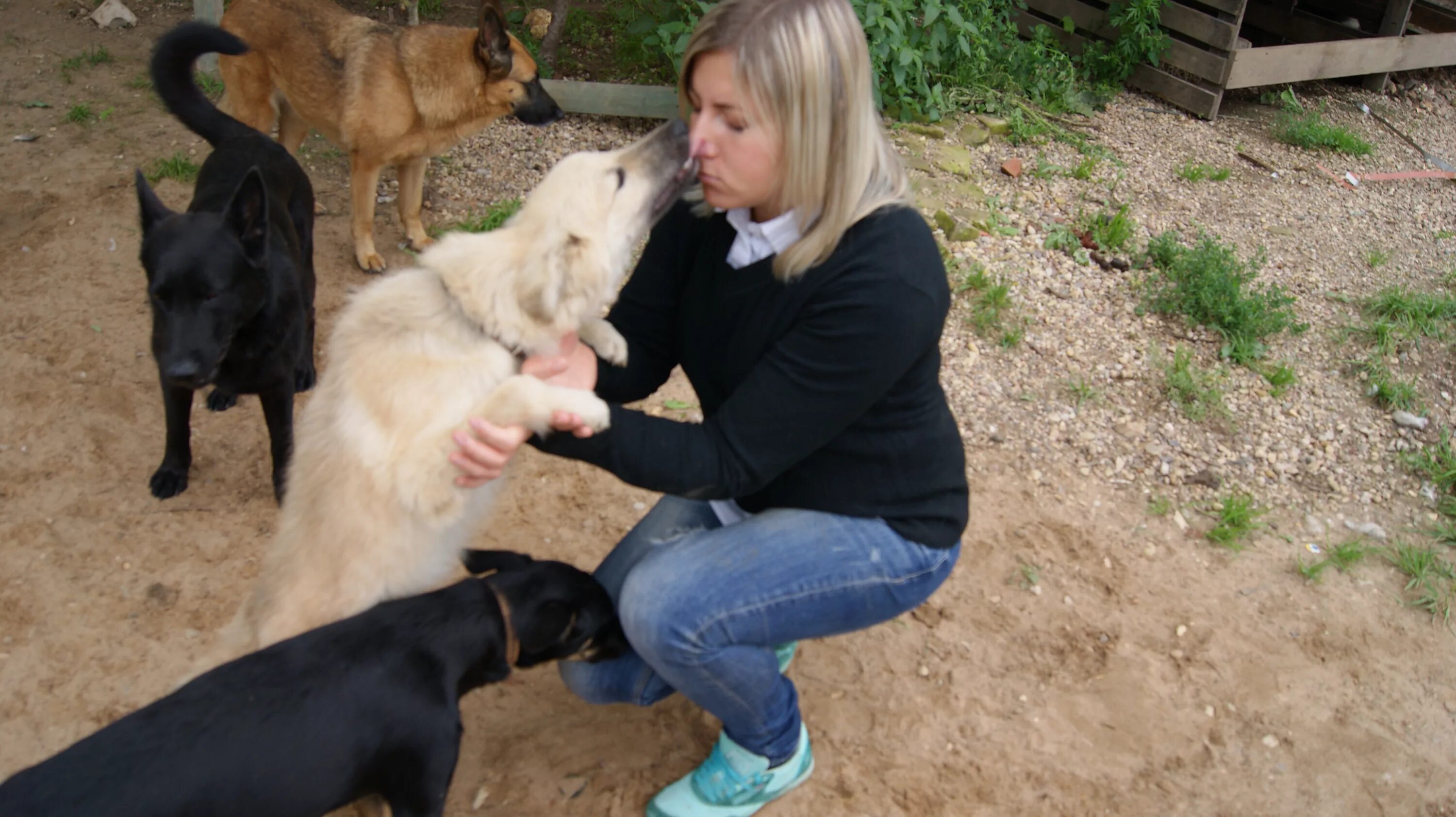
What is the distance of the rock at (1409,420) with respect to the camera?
396 centimetres

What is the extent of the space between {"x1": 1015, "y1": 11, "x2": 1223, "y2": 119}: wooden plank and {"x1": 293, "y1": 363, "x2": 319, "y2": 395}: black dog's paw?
533cm

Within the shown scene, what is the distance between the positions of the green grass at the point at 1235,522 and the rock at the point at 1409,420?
3.18 feet

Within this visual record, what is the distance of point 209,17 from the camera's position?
5.50 metres

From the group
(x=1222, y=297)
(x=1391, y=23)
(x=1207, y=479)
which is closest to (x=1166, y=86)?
(x=1391, y=23)

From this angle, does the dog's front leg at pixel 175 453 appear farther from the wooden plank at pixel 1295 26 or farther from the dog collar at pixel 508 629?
the wooden plank at pixel 1295 26

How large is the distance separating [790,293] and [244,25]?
12.7 feet

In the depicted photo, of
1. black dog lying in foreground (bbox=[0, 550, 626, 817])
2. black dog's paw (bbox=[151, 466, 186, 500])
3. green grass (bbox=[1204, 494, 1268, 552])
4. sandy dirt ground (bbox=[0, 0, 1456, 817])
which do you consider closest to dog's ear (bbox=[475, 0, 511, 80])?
sandy dirt ground (bbox=[0, 0, 1456, 817])

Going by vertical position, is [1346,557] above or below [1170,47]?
below

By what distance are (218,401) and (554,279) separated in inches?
93.4

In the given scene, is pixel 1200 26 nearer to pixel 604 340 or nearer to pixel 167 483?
pixel 604 340

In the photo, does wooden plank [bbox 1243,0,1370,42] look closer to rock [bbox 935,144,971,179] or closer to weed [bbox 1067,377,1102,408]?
rock [bbox 935,144,971,179]

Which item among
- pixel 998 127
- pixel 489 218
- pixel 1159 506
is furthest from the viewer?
pixel 998 127

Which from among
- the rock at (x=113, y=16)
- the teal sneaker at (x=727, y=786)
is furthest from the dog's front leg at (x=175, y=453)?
the rock at (x=113, y=16)

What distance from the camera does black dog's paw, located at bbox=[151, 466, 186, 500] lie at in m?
3.26
